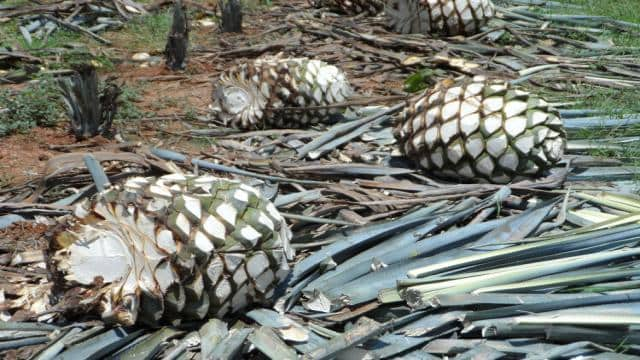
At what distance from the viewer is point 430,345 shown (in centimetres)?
179

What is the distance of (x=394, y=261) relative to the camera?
2076mm

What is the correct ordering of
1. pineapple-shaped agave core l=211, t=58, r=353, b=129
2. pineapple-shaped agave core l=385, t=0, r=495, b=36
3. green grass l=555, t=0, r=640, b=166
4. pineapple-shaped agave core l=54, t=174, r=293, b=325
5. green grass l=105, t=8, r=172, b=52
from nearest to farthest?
pineapple-shaped agave core l=54, t=174, r=293, b=325
green grass l=555, t=0, r=640, b=166
pineapple-shaped agave core l=211, t=58, r=353, b=129
pineapple-shaped agave core l=385, t=0, r=495, b=36
green grass l=105, t=8, r=172, b=52

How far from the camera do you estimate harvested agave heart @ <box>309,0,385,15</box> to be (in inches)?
250

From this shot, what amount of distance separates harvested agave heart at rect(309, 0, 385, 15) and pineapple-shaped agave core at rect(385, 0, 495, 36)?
687mm

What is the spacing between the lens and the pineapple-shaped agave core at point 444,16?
17.7ft

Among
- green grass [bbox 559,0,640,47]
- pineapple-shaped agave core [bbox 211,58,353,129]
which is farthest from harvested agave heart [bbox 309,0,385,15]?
pineapple-shaped agave core [bbox 211,58,353,129]

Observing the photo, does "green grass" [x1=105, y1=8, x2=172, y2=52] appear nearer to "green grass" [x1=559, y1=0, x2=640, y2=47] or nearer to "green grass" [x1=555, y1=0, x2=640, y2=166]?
"green grass" [x1=555, y1=0, x2=640, y2=166]

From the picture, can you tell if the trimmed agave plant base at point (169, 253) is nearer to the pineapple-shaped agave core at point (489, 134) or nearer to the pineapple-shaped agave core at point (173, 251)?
the pineapple-shaped agave core at point (173, 251)

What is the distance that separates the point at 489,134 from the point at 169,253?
1.43 m

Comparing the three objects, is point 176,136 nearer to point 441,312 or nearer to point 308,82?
point 308,82

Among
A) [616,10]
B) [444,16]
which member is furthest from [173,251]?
[616,10]

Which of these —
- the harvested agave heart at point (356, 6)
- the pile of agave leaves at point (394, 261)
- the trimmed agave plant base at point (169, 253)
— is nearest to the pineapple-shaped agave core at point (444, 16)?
the harvested agave heart at point (356, 6)

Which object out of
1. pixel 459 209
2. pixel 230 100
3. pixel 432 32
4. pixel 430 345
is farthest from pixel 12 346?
pixel 432 32

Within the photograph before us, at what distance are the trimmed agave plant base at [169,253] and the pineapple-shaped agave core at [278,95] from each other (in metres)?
1.65
